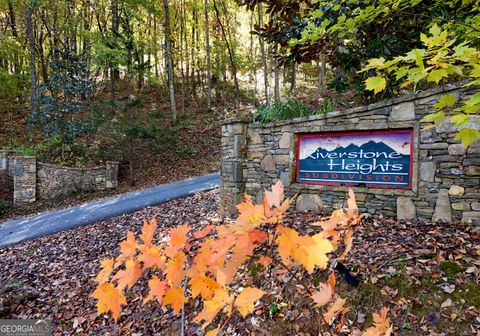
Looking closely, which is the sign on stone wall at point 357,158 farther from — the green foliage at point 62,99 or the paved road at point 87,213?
the green foliage at point 62,99

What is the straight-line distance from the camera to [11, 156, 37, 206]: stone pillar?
30.1 ft

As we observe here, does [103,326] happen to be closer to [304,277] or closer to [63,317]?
[63,317]

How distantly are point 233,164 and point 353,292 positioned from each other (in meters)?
2.90

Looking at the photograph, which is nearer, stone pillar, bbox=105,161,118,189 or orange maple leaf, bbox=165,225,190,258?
orange maple leaf, bbox=165,225,190,258

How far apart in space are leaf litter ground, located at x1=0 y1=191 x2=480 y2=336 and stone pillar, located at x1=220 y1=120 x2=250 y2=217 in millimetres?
1134

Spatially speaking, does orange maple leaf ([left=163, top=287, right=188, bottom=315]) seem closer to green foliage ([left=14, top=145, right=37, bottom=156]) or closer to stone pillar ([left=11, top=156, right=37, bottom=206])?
stone pillar ([left=11, top=156, right=37, bottom=206])

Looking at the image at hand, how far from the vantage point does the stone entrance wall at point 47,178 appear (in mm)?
9227

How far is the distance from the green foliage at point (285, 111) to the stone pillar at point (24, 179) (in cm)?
819

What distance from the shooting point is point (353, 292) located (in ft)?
8.70

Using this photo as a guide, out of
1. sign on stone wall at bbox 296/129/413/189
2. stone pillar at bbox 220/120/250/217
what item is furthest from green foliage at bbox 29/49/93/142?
sign on stone wall at bbox 296/129/413/189

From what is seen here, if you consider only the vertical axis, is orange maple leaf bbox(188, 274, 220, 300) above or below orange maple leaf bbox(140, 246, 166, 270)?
below

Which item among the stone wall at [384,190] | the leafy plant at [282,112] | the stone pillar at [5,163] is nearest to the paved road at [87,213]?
the stone wall at [384,190]

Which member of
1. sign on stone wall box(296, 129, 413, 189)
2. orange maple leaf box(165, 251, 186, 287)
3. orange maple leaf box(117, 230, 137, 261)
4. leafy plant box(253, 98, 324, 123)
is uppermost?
leafy plant box(253, 98, 324, 123)

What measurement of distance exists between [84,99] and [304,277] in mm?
16430
